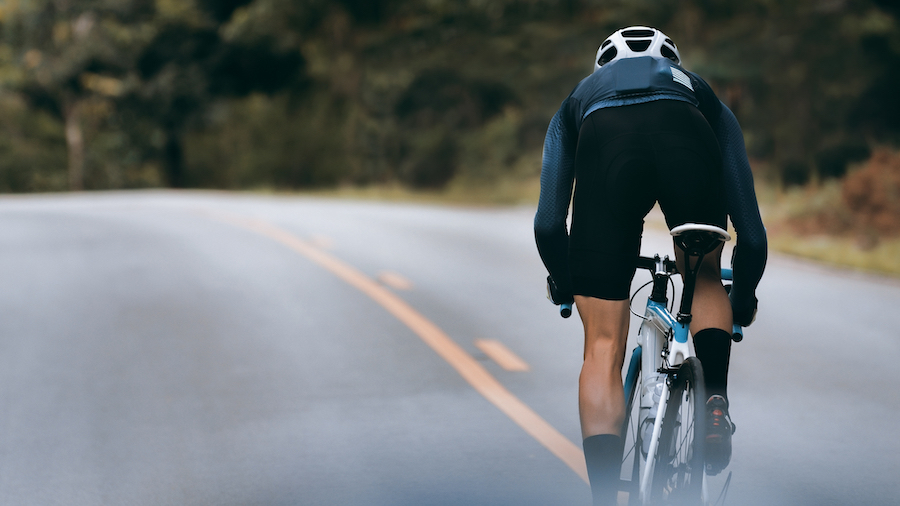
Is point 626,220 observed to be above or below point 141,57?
below

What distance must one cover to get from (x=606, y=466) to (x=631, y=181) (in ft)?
3.02

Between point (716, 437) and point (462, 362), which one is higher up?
point (716, 437)

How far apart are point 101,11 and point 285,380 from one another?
115 feet

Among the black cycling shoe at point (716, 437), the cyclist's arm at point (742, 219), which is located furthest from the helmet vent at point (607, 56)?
the black cycling shoe at point (716, 437)

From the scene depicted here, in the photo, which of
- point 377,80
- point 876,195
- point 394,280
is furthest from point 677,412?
point 377,80

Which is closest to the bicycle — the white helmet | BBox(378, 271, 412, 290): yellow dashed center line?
the white helmet

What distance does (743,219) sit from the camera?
11.2 feet

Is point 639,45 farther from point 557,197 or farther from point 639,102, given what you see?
point 557,197

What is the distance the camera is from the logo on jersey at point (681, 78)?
3.44 metres

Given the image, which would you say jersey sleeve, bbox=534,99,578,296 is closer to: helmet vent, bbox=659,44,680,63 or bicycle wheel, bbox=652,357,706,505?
helmet vent, bbox=659,44,680,63

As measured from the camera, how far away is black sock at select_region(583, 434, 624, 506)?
3496 mm

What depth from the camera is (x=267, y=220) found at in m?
19.1

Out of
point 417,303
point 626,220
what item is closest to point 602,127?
point 626,220

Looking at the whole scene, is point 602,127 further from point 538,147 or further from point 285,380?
point 538,147
